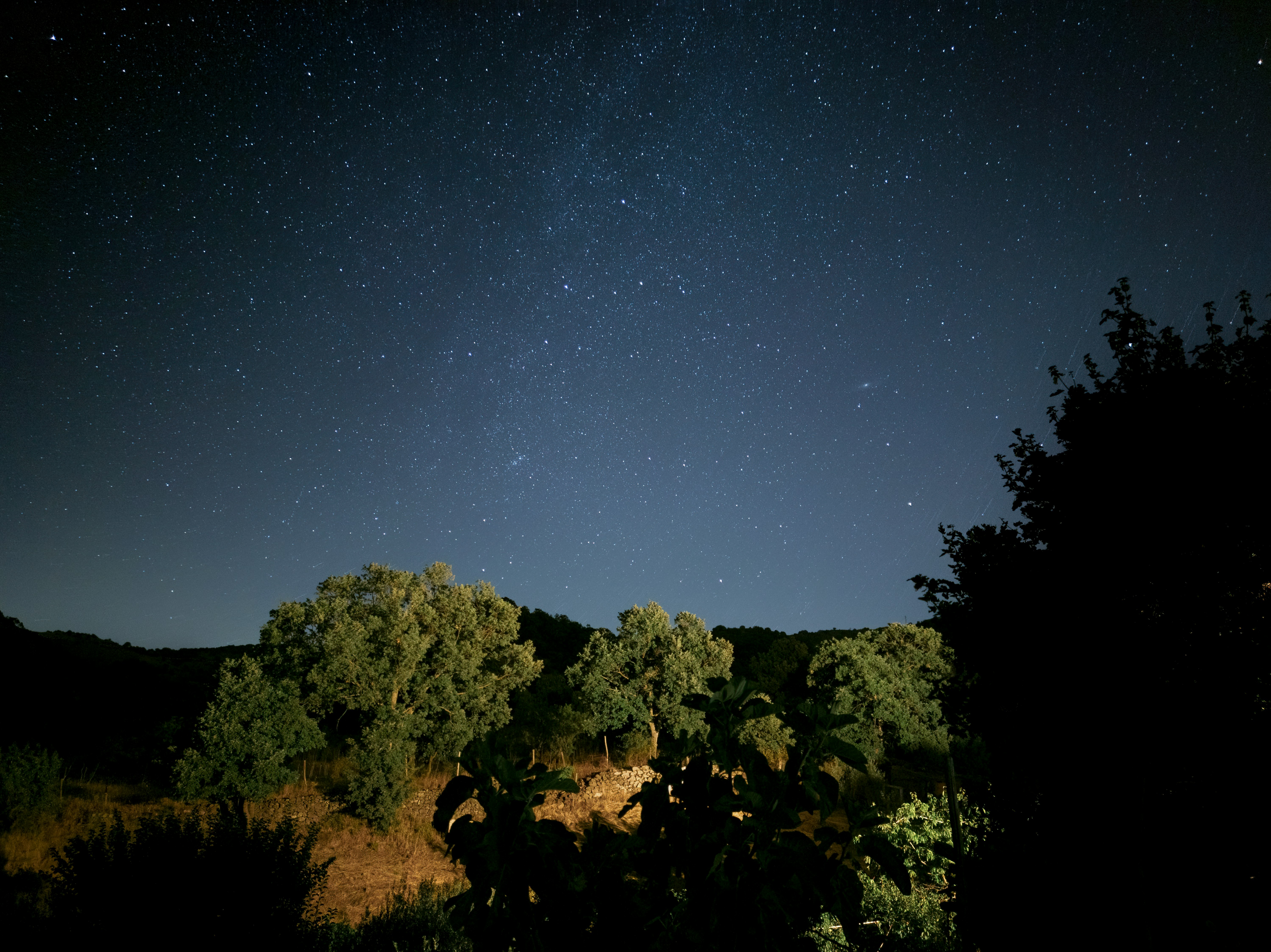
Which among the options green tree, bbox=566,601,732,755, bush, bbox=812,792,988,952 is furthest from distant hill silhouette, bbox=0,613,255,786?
bush, bbox=812,792,988,952

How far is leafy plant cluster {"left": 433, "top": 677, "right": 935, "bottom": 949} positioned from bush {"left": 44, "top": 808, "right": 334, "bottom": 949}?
6.36m

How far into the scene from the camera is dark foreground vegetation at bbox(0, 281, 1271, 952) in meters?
2.10

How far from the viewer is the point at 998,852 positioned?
332 inches

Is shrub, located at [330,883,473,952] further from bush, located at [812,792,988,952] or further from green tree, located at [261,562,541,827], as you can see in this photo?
green tree, located at [261,562,541,827]

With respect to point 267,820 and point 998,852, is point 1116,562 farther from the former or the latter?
point 267,820

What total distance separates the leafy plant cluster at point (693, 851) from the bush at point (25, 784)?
62.3 feet

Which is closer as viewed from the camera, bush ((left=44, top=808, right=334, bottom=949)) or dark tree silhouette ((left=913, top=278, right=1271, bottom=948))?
bush ((left=44, top=808, right=334, bottom=949))

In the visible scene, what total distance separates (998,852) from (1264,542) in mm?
5686

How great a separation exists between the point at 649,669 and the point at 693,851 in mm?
28599

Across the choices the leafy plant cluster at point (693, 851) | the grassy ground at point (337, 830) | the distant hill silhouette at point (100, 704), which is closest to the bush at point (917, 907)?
the leafy plant cluster at point (693, 851)

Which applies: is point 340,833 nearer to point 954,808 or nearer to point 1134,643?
point 954,808

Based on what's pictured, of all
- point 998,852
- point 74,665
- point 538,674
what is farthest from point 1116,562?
point 74,665

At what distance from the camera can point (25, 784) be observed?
13.8 meters

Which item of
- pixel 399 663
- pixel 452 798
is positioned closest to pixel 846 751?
pixel 452 798
